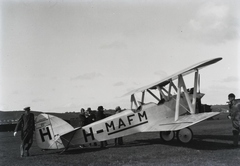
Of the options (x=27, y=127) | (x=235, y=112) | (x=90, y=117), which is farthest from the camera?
(x=90, y=117)

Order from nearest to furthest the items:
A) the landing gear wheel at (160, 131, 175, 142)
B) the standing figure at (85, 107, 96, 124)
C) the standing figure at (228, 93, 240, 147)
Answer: the standing figure at (228, 93, 240, 147), the landing gear wheel at (160, 131, 175, 142), the standing figure at (85, 107, 96, 124)

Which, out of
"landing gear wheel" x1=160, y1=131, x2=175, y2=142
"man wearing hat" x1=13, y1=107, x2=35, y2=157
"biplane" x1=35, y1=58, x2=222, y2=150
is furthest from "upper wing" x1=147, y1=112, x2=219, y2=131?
"man wearing hat" x1=13, y1=107, x2=35, y2=157

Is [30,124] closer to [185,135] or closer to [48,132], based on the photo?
[48,132]

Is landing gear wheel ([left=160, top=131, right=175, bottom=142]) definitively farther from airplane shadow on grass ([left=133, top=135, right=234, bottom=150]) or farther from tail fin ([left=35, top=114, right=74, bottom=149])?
tail fin ([left=35, top=114, right=74, bottom=149])

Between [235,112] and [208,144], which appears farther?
[208,144]

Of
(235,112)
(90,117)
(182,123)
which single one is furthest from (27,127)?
(235,112)

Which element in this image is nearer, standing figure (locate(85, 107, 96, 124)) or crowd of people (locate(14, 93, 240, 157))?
crowd of people (locate(14, 93, 240, 157))

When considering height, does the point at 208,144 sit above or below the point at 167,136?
below

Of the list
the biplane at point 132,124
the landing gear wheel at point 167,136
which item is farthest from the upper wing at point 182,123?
the landing gear wheel at point 167,136
